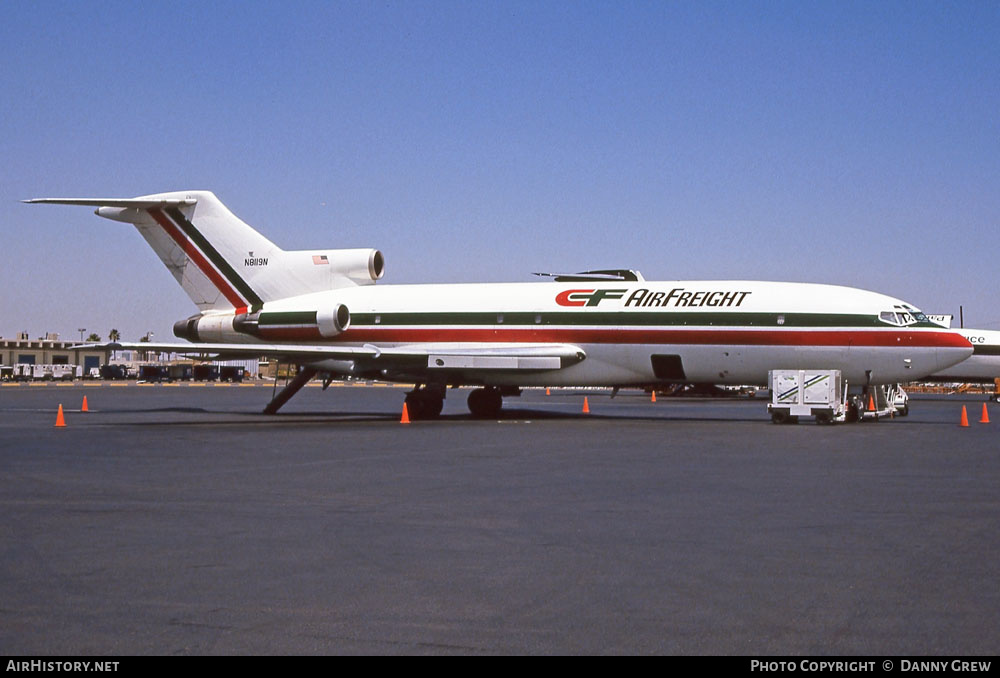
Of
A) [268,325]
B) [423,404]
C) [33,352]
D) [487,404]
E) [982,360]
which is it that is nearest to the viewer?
[423,404]

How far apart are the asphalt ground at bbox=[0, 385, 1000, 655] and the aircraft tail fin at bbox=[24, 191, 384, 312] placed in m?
17.6

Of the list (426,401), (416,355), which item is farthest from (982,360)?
(416,355)

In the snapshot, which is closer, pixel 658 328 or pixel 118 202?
pixel 658 328

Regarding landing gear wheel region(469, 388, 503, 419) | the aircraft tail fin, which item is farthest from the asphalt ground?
the aircraft tail fin

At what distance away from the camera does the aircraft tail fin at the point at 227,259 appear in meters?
35.4

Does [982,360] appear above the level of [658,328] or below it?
below

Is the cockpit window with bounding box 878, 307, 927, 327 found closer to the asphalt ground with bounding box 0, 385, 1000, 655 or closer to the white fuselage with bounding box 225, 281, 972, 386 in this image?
the white fuselage with bounding box 225, 281, 972, 386

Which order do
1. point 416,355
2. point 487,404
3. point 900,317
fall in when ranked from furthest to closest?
1. point 487,404
2. point 416,355
3. point 900,317

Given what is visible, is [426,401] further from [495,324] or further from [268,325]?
[268,325]

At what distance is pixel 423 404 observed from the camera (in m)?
31.9

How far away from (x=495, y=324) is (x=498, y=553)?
77.7 ft

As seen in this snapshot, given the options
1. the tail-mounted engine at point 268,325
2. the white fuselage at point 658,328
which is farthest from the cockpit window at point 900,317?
the tail-mounted engine at point 268,325

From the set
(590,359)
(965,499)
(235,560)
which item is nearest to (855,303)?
(590,359)

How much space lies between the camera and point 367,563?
822 cm
